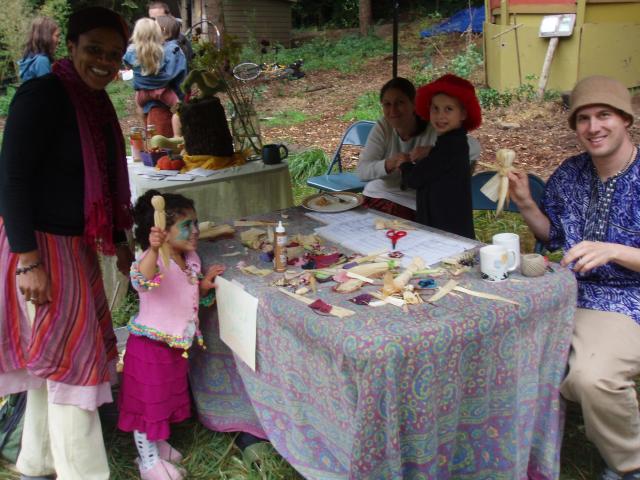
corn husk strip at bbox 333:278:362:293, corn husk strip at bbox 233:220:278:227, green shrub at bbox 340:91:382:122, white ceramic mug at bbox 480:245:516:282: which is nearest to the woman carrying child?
corn husk strip at bbox 233:220:278:227

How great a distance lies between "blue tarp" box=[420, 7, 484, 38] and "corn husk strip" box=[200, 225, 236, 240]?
14228mm

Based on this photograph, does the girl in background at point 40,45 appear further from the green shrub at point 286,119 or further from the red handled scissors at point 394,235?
the green shrub at point 286,119

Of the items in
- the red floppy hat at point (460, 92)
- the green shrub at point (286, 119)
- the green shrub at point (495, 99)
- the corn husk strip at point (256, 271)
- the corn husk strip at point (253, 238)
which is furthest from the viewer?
the green shrub at point (286, 119)

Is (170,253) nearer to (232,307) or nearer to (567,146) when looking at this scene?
(232,307)

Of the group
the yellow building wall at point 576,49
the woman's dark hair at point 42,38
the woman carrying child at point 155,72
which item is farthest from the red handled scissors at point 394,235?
the yellow building wall at point 576,49

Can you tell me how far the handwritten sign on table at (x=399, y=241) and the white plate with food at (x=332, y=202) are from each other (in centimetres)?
19

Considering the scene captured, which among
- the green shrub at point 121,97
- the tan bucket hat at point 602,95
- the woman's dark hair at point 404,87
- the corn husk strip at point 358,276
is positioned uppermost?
the green shrub at point 121,97

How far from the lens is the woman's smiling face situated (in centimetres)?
197

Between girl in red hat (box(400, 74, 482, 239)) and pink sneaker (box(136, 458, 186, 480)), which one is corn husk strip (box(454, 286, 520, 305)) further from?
pink sneaker (box(136, 458, 186, 480))

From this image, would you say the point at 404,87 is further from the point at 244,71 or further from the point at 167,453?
the point at 167,453

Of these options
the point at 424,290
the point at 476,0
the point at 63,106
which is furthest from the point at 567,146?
the point at 476,0

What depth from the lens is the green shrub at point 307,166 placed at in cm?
652

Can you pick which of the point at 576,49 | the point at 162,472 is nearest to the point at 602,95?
the point at 162,472

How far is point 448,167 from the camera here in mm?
2812
